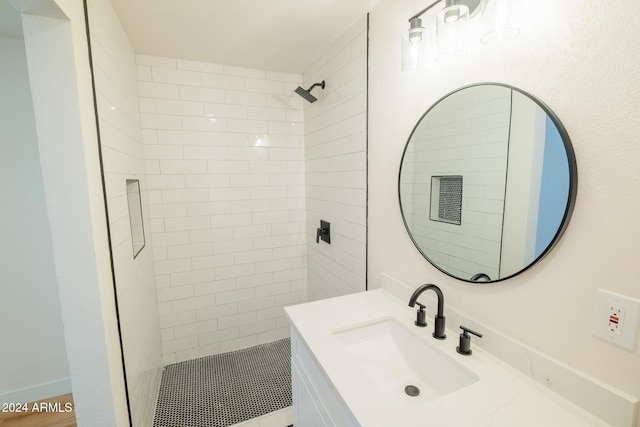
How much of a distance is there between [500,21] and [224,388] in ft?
8.35

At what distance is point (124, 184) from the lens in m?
1.50

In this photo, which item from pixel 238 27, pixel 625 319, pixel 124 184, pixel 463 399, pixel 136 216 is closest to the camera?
pixel 625 319

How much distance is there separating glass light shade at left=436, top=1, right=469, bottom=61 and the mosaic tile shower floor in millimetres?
2206

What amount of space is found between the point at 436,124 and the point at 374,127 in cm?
44

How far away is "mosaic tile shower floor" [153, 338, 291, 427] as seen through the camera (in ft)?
5.94

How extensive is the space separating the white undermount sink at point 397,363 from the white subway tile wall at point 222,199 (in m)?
1.46

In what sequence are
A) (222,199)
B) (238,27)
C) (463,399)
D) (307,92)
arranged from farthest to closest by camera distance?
(222,199) → (307,92) → (238,27) → (463,399)

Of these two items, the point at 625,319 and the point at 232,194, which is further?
the point at 232,194

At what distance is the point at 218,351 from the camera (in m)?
2.44

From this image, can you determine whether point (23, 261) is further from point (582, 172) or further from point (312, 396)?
point (582, 172)

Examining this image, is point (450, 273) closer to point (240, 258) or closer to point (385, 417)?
point (385, 417)

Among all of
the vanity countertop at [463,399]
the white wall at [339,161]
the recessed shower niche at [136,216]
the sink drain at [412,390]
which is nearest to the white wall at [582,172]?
the vanity countertop at [463,399]

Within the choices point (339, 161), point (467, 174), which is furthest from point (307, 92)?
point (467, 174)

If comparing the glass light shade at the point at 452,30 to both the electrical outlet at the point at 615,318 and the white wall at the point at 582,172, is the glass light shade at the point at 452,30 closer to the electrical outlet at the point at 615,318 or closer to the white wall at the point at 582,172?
the white wall at the point at 582,172
